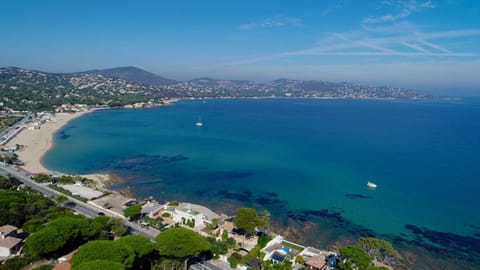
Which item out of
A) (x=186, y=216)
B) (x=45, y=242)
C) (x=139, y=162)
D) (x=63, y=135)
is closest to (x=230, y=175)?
(x=139, y=162)

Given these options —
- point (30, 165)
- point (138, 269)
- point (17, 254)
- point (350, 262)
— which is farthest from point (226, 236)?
point (30, 165)

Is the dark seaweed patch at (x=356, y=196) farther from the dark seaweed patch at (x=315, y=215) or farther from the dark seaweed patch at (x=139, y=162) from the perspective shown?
the dark seaweed patch at (x=139, y=162)

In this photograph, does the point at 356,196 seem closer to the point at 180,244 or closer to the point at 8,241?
the point at 180,244

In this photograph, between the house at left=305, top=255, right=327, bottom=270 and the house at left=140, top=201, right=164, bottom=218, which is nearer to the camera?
the house at left=305, top=255, right=327, bottom=270

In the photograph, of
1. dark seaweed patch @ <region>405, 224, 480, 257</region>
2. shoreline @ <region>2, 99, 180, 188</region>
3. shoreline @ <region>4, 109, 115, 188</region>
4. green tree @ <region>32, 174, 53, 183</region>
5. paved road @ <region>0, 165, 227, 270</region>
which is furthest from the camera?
shoreline @ <region>4, 109, 115, 188</region>

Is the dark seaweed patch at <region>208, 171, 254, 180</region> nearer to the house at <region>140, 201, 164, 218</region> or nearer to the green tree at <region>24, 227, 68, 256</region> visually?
the house at <region>140, 201, 164, 218</region>

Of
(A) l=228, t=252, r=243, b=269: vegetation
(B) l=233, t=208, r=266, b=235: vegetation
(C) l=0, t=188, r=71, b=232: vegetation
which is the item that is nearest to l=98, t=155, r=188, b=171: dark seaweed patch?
(C) l=0, t=188, r=71, b=232: vegetation

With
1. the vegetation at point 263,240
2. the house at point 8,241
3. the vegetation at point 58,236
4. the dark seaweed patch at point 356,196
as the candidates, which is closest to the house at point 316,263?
the vegetation at point 263,240

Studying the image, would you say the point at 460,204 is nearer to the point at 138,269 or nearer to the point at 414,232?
the point at 414,232

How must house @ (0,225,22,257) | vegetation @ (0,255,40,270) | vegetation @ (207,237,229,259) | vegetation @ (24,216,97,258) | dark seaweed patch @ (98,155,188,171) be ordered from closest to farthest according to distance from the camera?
vegetation @ (0,255,40,270) → vegetation @ (24,216,97,258) → house @ (0,225,22,257) → vegetation @ (207,237,229,259) → dark seaweed patch @ (98,155,188,171)
